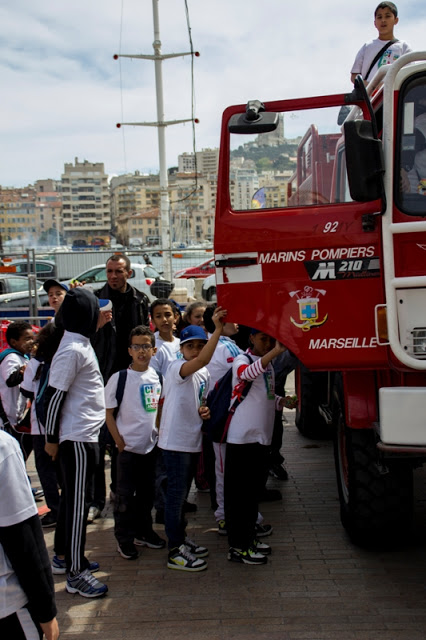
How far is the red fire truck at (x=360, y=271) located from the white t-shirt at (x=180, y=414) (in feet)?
2.29

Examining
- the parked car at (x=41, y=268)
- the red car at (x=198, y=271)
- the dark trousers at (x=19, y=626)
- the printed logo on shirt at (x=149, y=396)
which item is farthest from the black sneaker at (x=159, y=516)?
the red car at (x=198, y=271)

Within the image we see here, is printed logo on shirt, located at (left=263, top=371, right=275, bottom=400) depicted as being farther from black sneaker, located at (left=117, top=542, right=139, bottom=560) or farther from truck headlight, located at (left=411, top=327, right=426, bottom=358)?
black sneaker, located at (left=117, top=542, right=139, bottom=560)

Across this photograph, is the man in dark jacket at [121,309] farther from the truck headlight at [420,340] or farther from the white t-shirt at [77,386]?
the truck headlight at [420,340]

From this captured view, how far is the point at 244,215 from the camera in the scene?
4.45 m

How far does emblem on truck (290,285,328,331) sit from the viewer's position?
4.26m

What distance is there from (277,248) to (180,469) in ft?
5.33

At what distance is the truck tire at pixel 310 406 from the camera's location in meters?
7.18

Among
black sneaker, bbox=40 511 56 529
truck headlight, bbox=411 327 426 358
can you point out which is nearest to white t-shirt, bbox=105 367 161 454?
black sneaker, bbox=40 511 56 529

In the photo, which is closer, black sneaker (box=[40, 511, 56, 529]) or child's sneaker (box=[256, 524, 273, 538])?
child's sneaker (box=[256, 524, 273, 538])

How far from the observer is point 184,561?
4727mm

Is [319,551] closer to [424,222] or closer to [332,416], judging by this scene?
[332,416]

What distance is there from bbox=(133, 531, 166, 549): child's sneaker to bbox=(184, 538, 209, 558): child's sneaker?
31 cm

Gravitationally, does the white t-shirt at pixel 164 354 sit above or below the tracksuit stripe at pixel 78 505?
above

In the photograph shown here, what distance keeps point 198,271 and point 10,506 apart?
17928 millimetres
